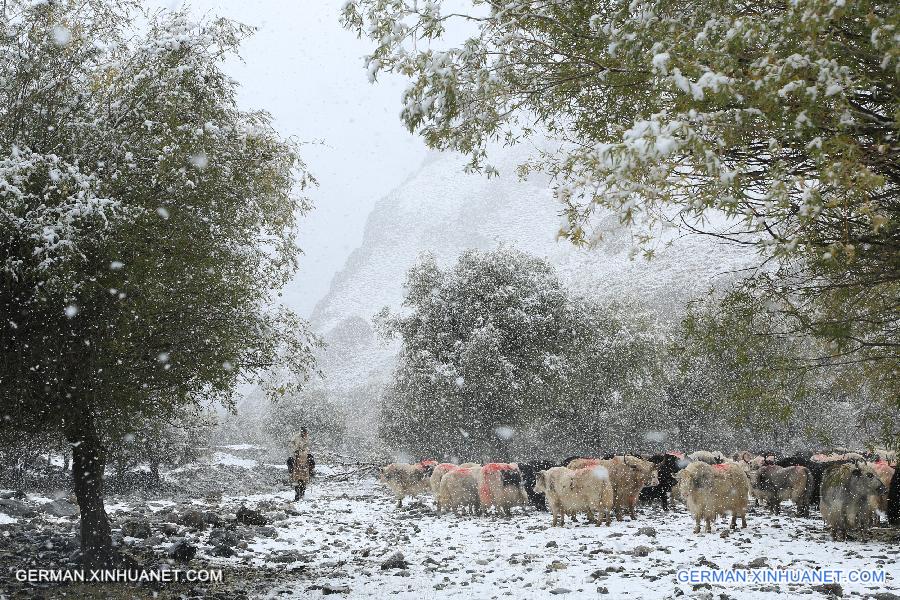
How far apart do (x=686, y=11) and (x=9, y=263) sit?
6872 mm

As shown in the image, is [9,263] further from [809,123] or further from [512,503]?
[512,503]

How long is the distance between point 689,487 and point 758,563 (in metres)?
3.77

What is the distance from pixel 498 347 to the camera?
26641 millimetres

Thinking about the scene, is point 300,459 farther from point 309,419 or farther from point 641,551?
point 309,419

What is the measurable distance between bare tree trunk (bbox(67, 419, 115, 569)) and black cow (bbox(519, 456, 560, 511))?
37.0ft

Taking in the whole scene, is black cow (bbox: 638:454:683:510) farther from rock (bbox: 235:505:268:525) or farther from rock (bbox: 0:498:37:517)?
rock (bbox: 0:498:37:517)

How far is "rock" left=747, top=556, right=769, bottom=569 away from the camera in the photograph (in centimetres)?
811

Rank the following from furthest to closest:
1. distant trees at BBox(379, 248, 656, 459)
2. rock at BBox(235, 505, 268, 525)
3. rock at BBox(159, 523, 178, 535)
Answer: distant trees at BBox(379, 248, 656, 459) < rock at BBox(235, 505, 268, 525) < rock at BBox(159, 523, 178, 535)

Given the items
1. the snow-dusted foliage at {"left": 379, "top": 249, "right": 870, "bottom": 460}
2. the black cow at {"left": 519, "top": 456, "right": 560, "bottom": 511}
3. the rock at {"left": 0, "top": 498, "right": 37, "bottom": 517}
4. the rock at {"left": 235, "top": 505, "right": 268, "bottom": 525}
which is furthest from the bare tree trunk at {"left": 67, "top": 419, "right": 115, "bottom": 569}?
the snow-dusted foliage at {"left": 379, "top": 249, "right": 870, "bottom": 460}

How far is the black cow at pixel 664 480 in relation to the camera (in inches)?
628

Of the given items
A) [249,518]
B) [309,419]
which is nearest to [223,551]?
[249,518]

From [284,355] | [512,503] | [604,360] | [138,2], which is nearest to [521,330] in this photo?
[604,360]

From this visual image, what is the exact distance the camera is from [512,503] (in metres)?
16.4

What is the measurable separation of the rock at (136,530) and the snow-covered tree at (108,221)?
3244mm
